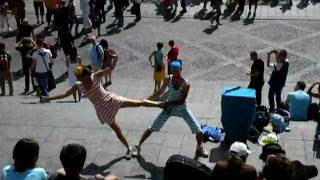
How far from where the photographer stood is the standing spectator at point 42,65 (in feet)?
45.9

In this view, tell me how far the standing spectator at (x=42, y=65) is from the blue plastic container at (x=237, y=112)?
18.0 ft

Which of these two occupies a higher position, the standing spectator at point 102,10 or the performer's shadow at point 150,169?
the standing spectator at point 102,10

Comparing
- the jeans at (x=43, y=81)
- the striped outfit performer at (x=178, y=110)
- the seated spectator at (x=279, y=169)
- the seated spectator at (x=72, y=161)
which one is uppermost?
the seated spectator at (x=72, y=161)

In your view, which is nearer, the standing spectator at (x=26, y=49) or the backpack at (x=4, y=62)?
the backpack at (x=4, y=62)

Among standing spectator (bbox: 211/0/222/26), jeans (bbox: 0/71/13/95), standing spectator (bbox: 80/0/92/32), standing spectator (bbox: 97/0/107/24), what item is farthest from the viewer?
standing spectator (bbox: 97/0/107/24)

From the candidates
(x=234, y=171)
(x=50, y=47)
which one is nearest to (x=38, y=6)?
(x=50, y=47)

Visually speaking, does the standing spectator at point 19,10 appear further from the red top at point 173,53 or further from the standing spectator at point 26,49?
the red top at point 173,53

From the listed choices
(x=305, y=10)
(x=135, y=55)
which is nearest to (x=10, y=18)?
(x=135, y=55)

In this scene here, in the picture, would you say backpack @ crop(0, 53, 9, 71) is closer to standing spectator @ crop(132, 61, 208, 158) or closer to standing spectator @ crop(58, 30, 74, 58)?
standing spectator @ crop(58, 30, 74, 58)

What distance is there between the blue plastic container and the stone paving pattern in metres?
0.29

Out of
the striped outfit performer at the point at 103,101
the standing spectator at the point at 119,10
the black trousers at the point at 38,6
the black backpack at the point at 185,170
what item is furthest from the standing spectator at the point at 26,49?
the black backpack at the point at 185,170

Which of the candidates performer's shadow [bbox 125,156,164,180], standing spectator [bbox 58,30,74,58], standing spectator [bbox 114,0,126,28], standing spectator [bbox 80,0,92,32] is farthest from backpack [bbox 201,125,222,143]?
standing spectator [bbox 80,0,92,32]

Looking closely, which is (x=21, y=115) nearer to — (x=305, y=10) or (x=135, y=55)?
(x=135, y=55)

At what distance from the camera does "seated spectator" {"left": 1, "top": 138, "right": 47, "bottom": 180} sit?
5531mm
